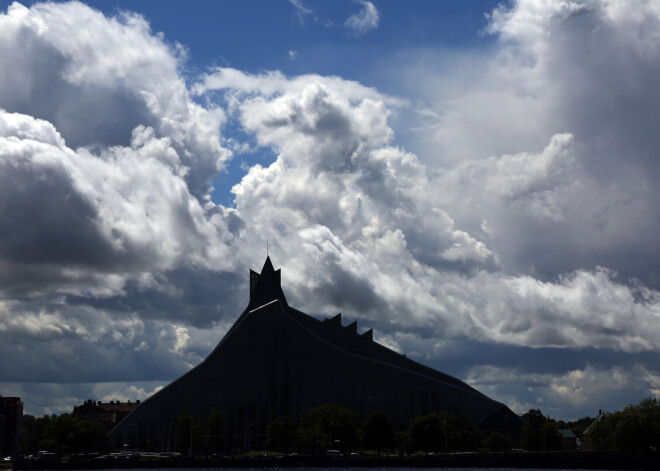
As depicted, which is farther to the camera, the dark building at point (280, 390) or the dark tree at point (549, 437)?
the dark building at point (280, 390)

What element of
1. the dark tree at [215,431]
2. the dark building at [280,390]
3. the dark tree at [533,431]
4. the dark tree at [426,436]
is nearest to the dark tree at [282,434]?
the dark building at [280,390]

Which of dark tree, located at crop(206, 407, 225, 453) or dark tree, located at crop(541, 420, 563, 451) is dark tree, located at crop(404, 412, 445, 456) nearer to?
dark tree, located at crop(541, 420, 563, 451)

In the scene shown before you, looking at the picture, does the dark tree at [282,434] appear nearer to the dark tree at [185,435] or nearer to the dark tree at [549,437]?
the dark tree at [185,435]

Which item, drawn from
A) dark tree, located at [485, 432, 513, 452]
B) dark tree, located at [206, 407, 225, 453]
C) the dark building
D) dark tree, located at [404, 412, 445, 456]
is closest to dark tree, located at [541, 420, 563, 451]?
dark tree, located at [485, 432, 513, 452]

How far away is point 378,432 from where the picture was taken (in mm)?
162500

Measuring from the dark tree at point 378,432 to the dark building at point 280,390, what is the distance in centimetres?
1828

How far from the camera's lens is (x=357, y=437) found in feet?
559

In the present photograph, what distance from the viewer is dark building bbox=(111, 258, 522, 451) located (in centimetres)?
18475

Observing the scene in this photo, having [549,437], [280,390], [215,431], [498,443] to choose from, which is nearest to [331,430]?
[280,390]

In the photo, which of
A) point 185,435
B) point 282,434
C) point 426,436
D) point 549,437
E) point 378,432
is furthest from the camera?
point 185,435

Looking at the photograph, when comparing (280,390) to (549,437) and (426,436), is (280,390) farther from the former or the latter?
(549,437)

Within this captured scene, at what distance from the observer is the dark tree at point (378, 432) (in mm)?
162250

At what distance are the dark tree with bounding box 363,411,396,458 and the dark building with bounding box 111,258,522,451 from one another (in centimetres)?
1828

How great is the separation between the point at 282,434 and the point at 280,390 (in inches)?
679
